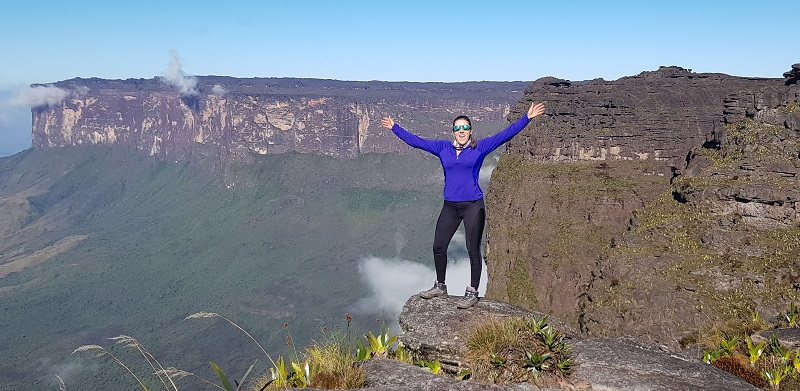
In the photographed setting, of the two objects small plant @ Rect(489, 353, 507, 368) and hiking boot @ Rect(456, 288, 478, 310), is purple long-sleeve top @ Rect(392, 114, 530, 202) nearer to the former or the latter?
hiking boot @ Rect(456, 288, 478, 310)

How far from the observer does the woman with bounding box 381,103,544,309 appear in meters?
10.8

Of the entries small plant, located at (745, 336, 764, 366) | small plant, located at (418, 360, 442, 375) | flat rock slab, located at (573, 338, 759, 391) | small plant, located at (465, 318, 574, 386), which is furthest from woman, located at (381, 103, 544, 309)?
small plant, located at (745, 336, 764, 366)

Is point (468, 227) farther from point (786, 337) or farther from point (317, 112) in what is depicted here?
point (317, 112)

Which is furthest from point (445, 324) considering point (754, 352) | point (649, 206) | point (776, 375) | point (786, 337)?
point (649, 206)

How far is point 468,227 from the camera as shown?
36.9 ft

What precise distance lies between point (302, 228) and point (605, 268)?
5112 inches

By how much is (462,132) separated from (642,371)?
4.82m

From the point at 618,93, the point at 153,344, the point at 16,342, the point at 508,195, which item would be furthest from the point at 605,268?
the point at 16,342

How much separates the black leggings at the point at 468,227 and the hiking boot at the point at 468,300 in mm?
160

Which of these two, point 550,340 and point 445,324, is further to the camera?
point 445,324

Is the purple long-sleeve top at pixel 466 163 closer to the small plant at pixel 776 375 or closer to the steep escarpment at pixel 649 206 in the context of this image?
the small plant at pixel 776 375

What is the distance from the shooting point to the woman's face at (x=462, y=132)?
1060cm

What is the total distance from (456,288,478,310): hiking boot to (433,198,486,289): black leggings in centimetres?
16

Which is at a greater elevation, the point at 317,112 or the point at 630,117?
the point at 630,117
